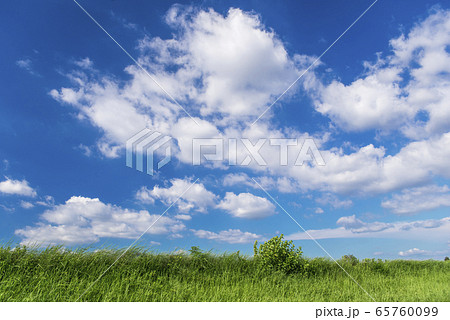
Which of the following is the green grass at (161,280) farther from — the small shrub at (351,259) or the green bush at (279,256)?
the small shrub at (351,259)

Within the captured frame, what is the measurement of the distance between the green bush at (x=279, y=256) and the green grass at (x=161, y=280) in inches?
10.0

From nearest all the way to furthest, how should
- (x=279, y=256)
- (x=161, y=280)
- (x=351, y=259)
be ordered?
1. (x=161, y=280)
2. (x=279, y=256)
3. (x=351, y=259)

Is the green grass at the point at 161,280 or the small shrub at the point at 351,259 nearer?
the green grass at the point at 161,280

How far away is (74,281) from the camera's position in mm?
7648

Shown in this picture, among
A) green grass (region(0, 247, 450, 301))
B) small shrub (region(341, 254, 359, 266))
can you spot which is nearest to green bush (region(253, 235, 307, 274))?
green grass (region(0, 247, 450, 301))

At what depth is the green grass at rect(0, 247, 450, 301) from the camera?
23.9 feet

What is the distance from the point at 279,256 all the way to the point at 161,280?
3869 millimetres

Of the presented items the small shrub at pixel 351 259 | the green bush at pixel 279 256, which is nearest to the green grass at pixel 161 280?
the green bush at pixel 279 256

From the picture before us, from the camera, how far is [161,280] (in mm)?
8570

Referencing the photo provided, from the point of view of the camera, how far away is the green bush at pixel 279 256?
34.2 feet

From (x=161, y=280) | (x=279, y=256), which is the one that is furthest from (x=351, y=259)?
(x=161, y=280)

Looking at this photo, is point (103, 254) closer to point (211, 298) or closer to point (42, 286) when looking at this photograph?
point (42, 286)

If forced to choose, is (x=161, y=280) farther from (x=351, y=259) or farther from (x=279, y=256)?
(x=351, y=259)
